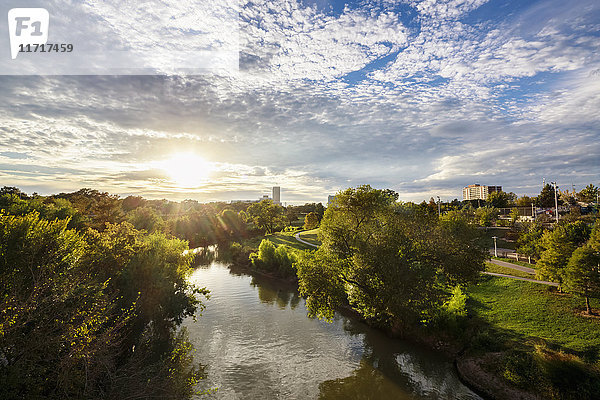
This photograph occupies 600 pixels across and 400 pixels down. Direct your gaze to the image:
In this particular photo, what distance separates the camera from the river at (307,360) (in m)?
21.5

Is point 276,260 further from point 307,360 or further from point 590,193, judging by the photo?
point 590,193

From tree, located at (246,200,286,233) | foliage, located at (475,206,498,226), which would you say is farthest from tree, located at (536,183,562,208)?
tree, located at (246,200,286,233)

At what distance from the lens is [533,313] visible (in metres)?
29.0

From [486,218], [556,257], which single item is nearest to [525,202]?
[486,218]

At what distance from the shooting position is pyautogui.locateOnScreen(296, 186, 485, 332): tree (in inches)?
998

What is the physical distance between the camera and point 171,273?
27.5 m

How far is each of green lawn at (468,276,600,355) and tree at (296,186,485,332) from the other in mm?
4596

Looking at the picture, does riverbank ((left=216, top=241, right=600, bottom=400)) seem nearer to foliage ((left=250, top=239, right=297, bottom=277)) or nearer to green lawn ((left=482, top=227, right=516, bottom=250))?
foliage ((left=250, top=239, right=297, bottom=277))

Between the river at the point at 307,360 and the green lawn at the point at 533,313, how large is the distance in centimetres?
788

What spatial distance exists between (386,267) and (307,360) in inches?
412

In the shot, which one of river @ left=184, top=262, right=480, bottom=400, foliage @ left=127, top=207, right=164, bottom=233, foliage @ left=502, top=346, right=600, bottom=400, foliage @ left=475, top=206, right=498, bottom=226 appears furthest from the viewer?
foliage @ left=475, top=206, right=498, bottom=226

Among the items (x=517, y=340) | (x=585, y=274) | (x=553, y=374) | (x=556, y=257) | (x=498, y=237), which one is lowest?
(x=553, y=374)

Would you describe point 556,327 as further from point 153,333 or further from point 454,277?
point 153,333

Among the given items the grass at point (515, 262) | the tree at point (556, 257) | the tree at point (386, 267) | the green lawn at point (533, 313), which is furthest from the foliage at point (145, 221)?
the grass at point (515, 262)
